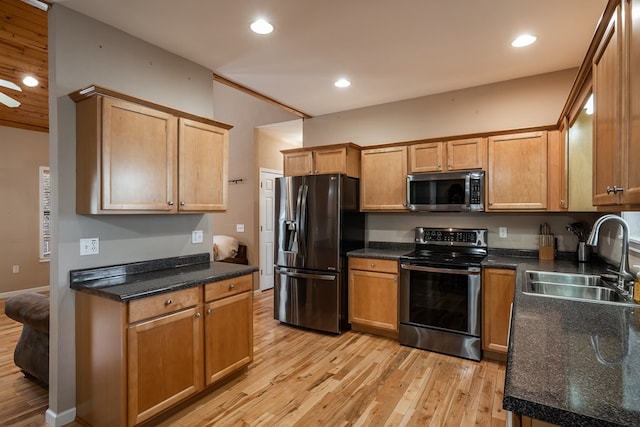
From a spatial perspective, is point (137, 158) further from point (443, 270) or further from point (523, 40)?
point (523, 40)

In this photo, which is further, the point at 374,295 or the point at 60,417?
the point at 374,295

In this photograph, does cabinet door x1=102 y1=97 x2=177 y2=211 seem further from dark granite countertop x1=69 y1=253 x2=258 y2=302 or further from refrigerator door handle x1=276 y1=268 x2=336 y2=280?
refrigerator door handle x1=276 y1=268 x2=336 y2=280

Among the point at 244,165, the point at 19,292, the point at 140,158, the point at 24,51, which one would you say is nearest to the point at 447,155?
the point at 140,158

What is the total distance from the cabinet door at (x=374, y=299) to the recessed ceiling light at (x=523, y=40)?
2.35m

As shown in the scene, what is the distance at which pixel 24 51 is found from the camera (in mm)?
3105

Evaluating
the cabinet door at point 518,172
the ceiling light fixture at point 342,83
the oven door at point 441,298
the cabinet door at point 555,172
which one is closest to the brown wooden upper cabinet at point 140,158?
the ceiling light fixture at point 342,83

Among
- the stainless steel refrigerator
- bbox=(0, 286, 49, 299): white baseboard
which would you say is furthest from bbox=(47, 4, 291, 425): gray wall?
bbox=(0, 286, 49, 299): white baseboard

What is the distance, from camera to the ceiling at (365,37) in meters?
2.24

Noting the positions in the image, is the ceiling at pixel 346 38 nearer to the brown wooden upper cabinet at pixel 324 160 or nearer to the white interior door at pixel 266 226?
the brown wooden upper cabinet at pixel 324 160

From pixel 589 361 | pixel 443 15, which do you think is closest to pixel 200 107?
pixel 443 15

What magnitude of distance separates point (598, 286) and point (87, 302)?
331 cm

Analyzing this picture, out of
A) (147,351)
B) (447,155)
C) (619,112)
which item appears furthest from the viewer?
(447,155)

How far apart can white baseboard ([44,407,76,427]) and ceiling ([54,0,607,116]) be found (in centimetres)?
268

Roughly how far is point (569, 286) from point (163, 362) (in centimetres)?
273
